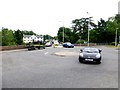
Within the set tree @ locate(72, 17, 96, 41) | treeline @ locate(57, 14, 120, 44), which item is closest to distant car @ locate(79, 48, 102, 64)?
treeline @ locate(57, 14, 120, 44)

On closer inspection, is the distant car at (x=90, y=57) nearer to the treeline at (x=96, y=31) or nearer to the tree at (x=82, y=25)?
the treeline at (x=96, y=31)

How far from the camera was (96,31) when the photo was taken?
98.1m

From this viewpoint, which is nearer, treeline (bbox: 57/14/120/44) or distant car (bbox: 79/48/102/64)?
distant car (bbox: 79/48/102/64)

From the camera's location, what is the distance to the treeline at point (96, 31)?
3488 inches

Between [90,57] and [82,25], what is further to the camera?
[82,25]

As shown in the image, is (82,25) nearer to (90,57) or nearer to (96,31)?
(96,31)

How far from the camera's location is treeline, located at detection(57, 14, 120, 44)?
88.6 meters

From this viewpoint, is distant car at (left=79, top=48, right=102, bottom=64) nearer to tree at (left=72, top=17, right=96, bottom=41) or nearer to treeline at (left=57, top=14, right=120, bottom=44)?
treeline at (left=57, top=14, right=120, bottom=44)

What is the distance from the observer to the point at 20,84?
9.79m

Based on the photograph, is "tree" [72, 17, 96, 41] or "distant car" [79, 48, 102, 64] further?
"tree" [72, 17, 96, 41]

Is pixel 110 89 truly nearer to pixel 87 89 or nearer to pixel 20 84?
→ pixel 87 89

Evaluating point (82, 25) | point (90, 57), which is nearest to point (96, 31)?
point (82, 25)

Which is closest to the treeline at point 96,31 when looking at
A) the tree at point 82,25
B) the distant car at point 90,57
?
the tree at point 82,25

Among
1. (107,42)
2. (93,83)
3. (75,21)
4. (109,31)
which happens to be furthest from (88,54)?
(75,21)
